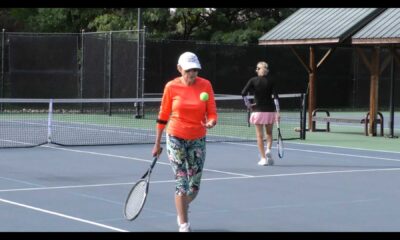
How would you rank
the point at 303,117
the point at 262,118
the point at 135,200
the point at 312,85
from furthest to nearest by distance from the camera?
the point at 312,85 → the point at 303,117 → the point at 262,118 → the point at 135,200

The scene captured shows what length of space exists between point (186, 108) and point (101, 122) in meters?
17.0

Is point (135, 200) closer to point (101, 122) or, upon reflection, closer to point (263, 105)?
point (263, 105)

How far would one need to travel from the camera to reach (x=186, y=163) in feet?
24.0

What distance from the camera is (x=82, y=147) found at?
52.8ft

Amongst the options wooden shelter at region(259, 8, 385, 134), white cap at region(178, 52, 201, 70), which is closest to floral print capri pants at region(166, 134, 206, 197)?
white cap at region(178, 52, 201, 70)

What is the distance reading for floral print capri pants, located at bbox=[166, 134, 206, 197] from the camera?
23.8 ft

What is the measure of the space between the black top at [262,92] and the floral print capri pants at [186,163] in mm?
6029

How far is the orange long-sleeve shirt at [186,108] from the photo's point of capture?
23.9ft

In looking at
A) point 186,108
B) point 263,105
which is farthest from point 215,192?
point 263,105

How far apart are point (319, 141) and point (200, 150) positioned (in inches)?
462

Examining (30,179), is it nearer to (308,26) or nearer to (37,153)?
(37,153)

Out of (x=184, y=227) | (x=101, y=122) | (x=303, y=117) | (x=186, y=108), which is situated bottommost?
(x=101, y=122)

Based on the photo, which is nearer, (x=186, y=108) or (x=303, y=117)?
(x=186, y=108)

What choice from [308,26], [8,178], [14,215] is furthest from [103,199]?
[308,26]
